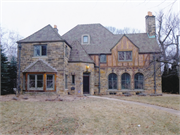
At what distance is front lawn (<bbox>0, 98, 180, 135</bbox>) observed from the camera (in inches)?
259

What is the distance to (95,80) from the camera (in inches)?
795

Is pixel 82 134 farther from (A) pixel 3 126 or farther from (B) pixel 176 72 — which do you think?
(B) pixel 176 72

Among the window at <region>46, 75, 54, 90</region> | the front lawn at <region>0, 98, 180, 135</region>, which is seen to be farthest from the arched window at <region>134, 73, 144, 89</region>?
the front lawn at <region>0, 98, 180, 135</region>

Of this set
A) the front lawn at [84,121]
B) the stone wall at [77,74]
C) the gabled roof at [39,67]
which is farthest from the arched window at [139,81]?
the front lawn at [84,121]

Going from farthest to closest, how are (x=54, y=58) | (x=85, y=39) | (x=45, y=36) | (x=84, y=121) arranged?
1. (x=85, y=39)
2. (x=45, y=36)
3. (x=54, y=58)
4. (x=84, y=121)

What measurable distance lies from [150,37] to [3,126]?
66.4ft

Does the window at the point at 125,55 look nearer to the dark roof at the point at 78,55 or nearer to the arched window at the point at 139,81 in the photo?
the arched window at the point at 139,81

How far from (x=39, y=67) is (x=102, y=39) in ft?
32.5

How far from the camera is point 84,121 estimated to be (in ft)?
24.2

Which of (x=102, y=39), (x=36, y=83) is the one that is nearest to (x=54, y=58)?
(x=36, y=83)

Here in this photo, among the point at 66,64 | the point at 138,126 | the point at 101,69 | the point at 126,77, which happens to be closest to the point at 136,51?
the point at 126,77

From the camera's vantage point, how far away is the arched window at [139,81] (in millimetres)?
19969

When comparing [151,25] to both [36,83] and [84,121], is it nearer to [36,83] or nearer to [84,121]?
[36,83]

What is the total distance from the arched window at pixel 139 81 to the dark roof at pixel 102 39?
3007 millimetres
